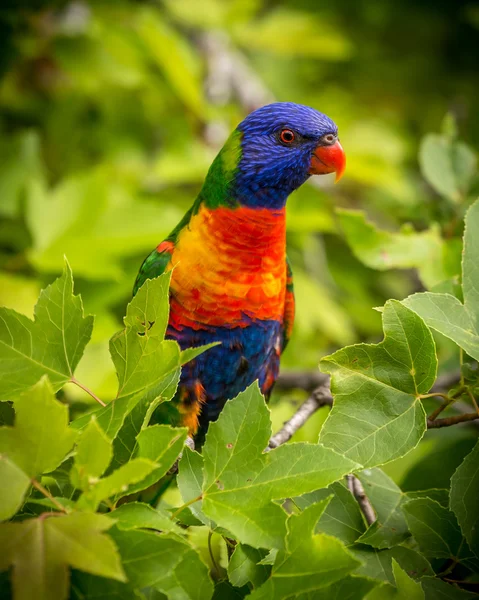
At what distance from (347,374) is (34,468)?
521 millimetres

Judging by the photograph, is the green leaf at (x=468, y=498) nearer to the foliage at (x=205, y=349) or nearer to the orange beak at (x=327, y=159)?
the foliage at (x=205, y=349)

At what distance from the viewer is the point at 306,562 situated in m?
0.79

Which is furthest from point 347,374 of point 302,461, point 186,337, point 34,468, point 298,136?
point 298,136

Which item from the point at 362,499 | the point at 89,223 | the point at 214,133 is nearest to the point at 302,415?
the point at 362,499

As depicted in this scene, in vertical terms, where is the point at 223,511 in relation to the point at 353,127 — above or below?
below

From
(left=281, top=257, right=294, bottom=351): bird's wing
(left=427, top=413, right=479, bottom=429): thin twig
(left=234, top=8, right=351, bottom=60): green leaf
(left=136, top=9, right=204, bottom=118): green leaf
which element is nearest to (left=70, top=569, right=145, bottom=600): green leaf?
(left=427, top=413, right=479, bottom=429): thin twig

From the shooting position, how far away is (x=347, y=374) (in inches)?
37.5

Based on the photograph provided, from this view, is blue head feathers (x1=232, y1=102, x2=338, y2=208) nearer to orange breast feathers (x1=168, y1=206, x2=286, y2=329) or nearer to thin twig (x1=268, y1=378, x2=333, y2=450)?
orange breast feathers (x1=168, y1=206, x2=286, y2=329)

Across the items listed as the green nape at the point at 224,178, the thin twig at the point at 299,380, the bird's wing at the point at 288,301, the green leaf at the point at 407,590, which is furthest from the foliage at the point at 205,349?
the green nape at the point at 224,178

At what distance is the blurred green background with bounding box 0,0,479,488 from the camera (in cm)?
205

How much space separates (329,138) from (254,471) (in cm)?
113

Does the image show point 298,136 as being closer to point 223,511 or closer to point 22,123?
point 223,511

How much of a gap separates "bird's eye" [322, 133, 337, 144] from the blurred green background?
245mm

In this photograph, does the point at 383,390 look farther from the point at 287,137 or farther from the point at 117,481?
the point at 287,137
